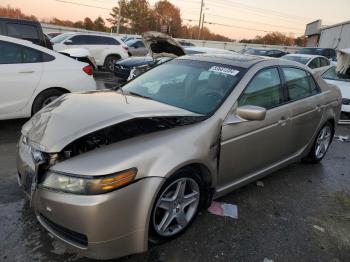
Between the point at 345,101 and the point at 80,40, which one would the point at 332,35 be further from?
the point at 345,101

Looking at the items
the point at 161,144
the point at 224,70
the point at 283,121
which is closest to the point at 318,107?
the point at 283,121

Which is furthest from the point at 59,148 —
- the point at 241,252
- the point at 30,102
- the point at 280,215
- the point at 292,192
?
the point at 30,102

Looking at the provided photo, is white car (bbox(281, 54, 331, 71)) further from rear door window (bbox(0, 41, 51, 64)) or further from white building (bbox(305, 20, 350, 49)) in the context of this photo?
white building (bbox(305, 20, 350, 49))

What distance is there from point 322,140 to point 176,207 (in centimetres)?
317

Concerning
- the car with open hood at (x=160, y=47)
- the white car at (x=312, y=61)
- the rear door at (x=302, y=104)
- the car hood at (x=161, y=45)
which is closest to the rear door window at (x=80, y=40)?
the car with open hood at (x=160, y=47)

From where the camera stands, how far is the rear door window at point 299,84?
4109 millimetres

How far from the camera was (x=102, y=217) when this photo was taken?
227 cm

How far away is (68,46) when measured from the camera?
1356 cm

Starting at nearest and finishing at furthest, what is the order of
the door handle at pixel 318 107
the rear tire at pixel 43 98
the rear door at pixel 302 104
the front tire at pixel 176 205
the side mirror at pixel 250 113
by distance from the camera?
the front tire at pixel 176 205 < the side mirror at pixel 250 113 < the rear door at pixel 302 104 < the door handle at pixel 318 107 < the rear tire at pixel 43 98

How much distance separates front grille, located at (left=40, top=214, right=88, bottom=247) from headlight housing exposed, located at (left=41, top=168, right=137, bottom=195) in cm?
29

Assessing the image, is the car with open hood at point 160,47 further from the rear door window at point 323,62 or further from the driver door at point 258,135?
the rear door window at point 323,62

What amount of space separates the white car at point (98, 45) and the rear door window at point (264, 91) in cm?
1082

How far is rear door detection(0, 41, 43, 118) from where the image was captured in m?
5.12

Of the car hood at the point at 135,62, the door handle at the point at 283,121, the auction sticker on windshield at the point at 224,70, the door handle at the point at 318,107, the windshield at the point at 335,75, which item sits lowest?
the car hood at the point at 135,62
